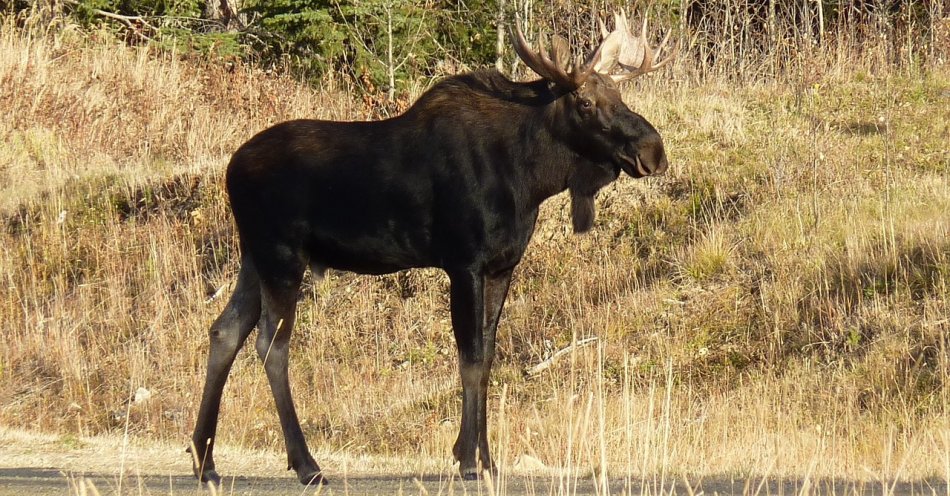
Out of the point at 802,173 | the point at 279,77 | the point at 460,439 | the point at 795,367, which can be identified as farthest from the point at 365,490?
the point at 279,77

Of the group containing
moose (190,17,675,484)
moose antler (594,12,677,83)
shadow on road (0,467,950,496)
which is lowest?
shadow on road (0,467,950,496)

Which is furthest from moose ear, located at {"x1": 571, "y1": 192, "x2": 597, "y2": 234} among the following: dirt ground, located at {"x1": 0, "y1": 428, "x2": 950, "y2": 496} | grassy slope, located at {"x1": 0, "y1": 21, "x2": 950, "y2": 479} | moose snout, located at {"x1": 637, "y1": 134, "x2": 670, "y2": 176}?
dirt ground, located at {"x1": 0, "y1": 428, "x2": 950, "y2": 496}

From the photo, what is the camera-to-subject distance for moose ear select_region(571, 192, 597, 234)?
8.28m

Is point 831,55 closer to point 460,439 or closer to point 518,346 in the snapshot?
point 518,346

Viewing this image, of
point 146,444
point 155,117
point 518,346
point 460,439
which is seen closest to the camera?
point 460,439

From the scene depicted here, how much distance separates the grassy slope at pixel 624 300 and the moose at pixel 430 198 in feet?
4.99

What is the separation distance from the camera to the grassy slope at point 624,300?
10.1 m

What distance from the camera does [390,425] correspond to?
11.0m

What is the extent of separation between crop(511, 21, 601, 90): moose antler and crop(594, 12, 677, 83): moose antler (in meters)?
0.23

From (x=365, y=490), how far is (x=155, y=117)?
38.1 feet

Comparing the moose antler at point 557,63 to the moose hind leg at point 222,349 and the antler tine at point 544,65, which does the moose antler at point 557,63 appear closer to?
the antler tine at point 544,65

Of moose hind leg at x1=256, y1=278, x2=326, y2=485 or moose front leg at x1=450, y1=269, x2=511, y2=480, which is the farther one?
moose hind leg at x1=256, y1=278, x2=326, y2=485

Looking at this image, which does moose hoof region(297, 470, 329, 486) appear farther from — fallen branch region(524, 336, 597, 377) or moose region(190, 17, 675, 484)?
fallen branch region(524, 336, 597, 377)

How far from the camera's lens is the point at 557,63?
315 inches
